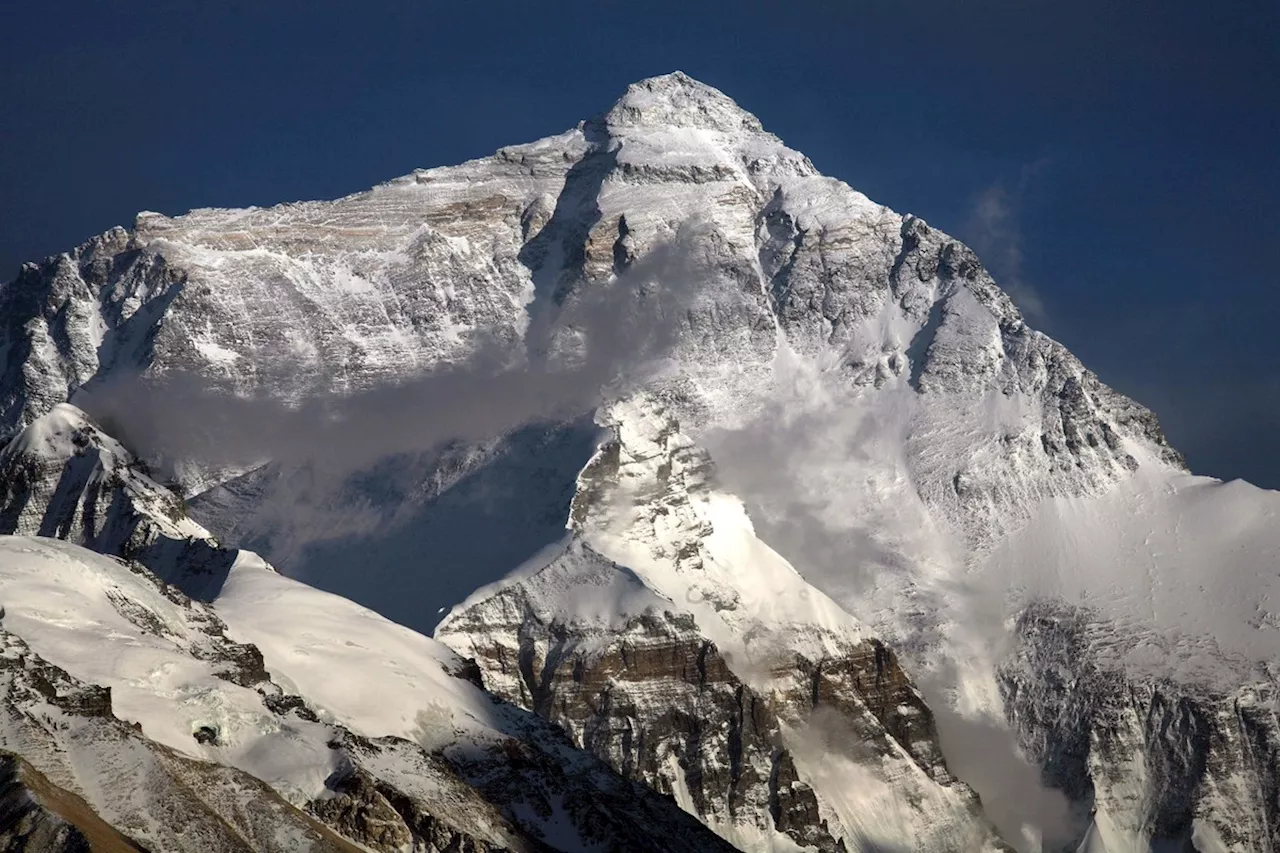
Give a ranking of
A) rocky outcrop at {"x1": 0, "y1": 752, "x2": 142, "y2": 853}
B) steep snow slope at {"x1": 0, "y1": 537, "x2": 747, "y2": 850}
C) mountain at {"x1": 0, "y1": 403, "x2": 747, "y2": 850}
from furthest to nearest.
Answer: steep snow slope at {"x1": 0, "y1": 537, "x2": 747, "y2": 850} < mountain at {"x1": 0, "y1": 403, "x2": 747, "y2": 850} < rocky outcrop at {"x1": 0, "y1": 752, "x2": 142, "y2": 853}

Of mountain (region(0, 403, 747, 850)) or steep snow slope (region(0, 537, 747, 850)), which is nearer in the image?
mountain (region(0, 403, 747, 850))

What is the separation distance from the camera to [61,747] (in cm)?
12388

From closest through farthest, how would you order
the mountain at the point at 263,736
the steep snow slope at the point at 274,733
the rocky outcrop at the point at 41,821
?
the rocky outcrop at the point at 41,821
the mountain at the point at 263,736
the steep snow slope at the point at 274,733

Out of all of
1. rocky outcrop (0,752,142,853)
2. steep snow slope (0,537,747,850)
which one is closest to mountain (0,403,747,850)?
steep snow slope (0,537,747,850)

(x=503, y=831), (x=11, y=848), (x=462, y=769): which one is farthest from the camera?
(x=462, y=769)

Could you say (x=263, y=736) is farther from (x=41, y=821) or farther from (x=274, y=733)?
Answer: (x=41, y=821)

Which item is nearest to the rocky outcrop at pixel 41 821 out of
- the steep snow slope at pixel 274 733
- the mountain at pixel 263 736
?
the mountain at pixel 263 736

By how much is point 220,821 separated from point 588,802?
186 ft

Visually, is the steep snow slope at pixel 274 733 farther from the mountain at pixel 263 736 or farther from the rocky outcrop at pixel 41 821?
the rocky outcrop at pixel 41 821

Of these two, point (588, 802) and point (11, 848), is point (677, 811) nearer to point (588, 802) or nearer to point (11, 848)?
point (588, 802)

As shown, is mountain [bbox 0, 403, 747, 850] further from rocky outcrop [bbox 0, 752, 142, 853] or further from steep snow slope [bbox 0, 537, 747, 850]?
rocky outcrop [bbox 0, 752, 142, 853]

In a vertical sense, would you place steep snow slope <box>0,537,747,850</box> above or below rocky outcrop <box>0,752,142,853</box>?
above

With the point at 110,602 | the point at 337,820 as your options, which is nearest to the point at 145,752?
the point at 337,820

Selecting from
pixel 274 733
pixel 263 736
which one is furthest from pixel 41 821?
pixel 274 733
